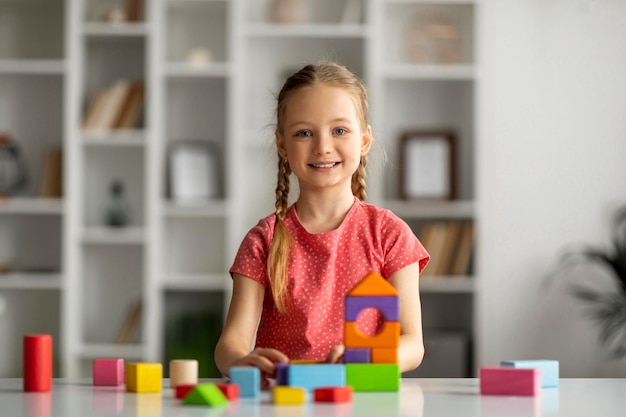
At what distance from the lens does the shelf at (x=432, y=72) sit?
4.55 m

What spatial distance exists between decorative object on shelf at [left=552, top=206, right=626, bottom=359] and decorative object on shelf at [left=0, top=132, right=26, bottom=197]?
251cm

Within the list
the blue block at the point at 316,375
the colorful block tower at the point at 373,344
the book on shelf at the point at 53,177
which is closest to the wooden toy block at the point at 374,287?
the colorful block tower at the point at 373,344

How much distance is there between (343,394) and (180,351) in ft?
11.7

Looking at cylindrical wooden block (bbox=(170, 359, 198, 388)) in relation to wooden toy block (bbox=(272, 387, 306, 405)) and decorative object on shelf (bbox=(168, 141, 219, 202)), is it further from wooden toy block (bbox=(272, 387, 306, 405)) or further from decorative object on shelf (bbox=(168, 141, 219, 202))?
decorative object on shelf (bbox=(168, 141, 219, 202))

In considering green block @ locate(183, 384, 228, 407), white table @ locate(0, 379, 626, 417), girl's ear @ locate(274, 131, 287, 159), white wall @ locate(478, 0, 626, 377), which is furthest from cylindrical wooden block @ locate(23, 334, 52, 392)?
white wall @ locate(478, 0, 626, 377)

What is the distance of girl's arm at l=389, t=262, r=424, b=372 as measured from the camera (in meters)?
1.51

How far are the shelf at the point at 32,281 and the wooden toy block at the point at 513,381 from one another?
3652 millimetres

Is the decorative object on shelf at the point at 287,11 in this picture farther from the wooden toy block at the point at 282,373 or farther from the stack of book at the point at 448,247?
the wooden toy block at the point at 282,373

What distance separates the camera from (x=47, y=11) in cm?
485

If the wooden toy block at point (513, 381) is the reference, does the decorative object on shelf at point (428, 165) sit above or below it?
above

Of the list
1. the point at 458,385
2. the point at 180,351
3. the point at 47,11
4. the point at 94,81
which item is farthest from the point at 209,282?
the point at 458,385

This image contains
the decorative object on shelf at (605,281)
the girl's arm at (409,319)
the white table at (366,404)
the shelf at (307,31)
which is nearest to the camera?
the white table at (366,404)

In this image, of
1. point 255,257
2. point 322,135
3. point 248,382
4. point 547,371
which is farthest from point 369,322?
point 248,382

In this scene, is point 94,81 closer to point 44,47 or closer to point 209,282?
point 44,47
